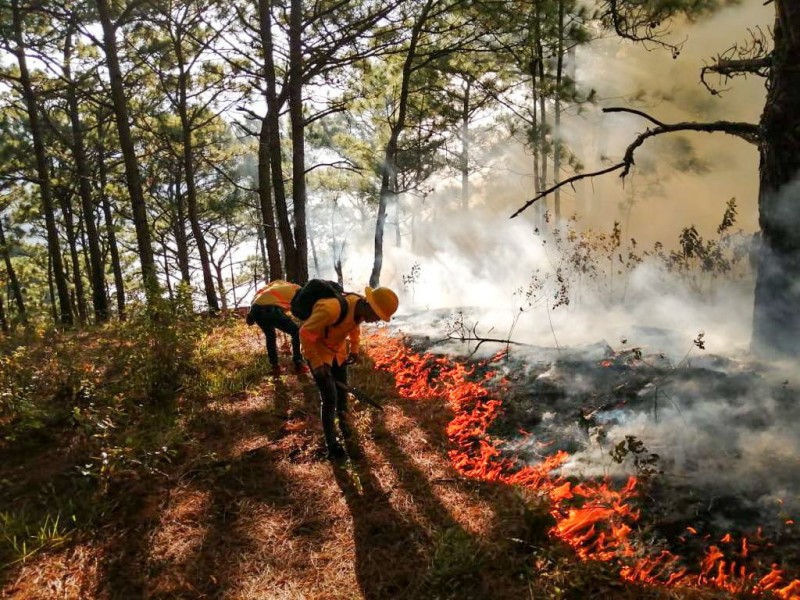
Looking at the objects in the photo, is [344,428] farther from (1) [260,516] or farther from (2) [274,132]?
(2) [274,132]

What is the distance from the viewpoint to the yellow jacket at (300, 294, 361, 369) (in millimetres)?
3607

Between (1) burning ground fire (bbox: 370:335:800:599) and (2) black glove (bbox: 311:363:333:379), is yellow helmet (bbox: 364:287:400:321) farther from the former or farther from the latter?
(1) burning ground fire (bbox: 370:335:800:599)

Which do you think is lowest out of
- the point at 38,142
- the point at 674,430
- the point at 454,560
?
the point at 454,560

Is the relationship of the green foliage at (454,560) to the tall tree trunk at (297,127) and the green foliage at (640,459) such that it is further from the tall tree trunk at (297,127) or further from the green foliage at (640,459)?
the tall tree trunk at (297,127)

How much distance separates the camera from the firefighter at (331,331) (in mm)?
3598

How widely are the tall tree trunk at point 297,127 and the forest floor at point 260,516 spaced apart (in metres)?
4.04

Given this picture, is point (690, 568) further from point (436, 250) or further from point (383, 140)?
point (436, 250)

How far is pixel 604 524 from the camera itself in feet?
9.34

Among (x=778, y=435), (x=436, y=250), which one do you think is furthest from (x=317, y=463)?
(x=436, y=250)

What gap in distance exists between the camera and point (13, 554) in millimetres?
Answer: 2717

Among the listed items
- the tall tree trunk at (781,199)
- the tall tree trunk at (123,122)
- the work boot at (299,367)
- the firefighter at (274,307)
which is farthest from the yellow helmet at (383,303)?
the tall tree trunk at (123,122)

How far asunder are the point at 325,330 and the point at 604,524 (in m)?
2.33

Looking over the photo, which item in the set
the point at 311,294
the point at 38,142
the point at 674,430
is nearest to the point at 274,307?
the point at 311,294

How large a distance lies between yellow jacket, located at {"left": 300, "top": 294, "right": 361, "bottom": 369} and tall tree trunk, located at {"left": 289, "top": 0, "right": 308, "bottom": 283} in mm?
4479
